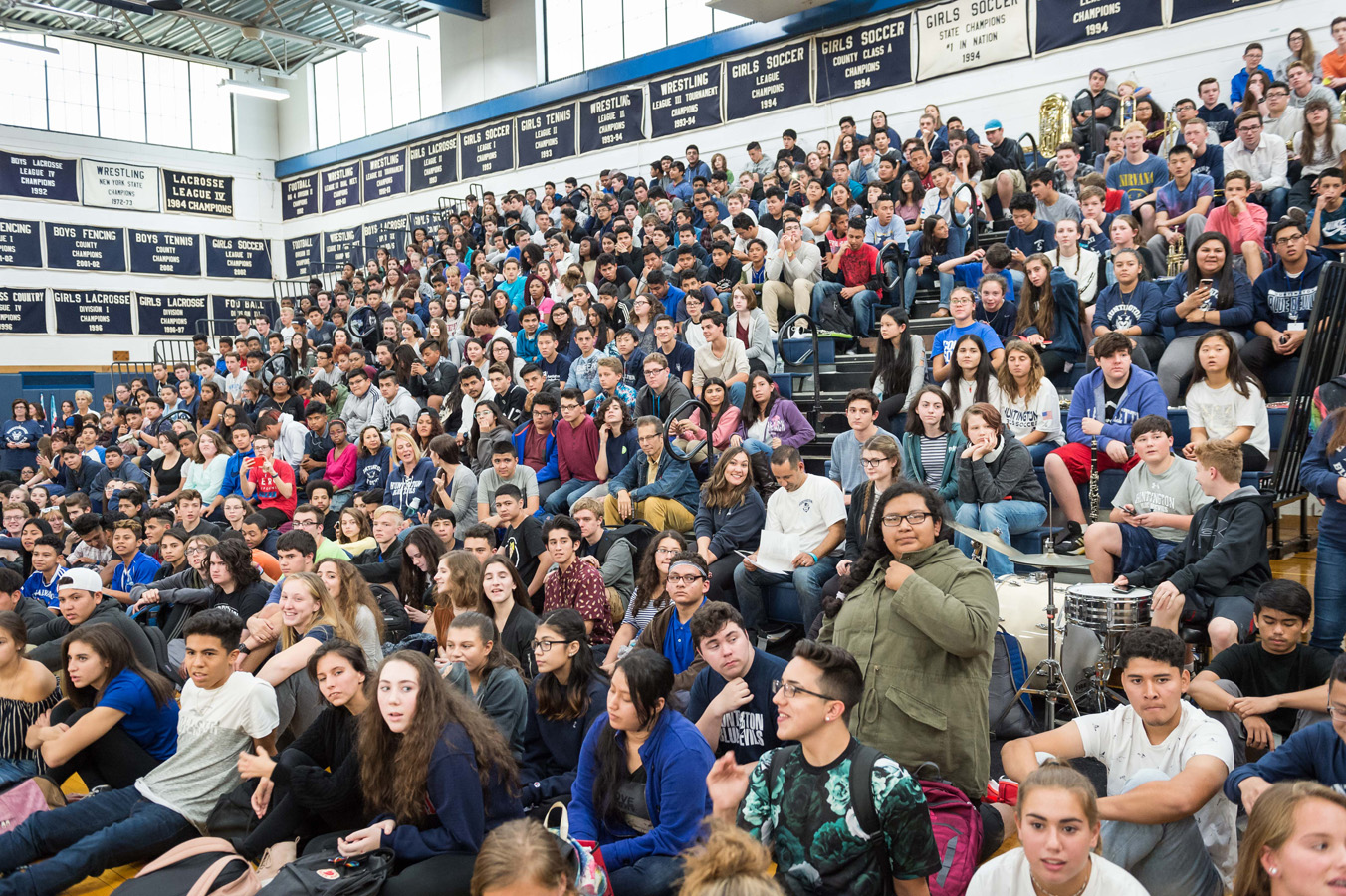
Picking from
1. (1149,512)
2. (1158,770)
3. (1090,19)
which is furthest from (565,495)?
(1090,19)

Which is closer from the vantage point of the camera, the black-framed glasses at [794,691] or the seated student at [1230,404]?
the black-framed glasses at [794,691]

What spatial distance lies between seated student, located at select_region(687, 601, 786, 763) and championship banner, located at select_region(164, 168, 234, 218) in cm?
2286

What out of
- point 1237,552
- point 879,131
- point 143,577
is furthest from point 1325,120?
point 143,577

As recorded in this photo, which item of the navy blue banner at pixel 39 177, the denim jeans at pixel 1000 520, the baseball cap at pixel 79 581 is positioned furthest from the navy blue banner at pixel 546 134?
the denim jeans at pixel 1000 520

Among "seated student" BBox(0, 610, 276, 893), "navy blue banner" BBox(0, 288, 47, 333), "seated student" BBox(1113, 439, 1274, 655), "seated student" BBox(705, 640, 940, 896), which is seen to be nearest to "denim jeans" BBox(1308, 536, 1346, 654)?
"seated student" BBox(1113, 439, 1274, 655)

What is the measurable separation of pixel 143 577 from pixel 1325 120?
10510 millimetres

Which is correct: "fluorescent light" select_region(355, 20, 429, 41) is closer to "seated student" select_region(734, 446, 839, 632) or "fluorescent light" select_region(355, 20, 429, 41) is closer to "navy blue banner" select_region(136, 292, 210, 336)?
"navy blue banner" select_region(136, 292, 210, 336)

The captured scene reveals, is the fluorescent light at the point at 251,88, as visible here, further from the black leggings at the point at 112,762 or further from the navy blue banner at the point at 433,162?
the black leggings at the point at 112,762

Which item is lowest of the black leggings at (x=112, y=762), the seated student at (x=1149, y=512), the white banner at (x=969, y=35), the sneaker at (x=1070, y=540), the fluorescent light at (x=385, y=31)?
the black leggings at (x=112, y=762)

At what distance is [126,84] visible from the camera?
21.8m

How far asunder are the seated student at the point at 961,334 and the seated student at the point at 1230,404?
52.9 inches

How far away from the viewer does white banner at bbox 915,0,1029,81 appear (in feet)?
42.4

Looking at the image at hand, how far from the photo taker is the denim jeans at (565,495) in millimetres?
7465

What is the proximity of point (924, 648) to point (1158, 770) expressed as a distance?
0.80 m
